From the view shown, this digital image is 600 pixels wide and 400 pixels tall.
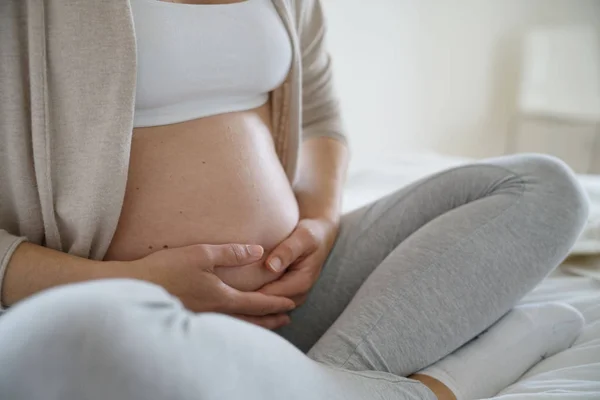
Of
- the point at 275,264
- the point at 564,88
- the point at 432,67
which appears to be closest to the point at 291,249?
the point at 275,264

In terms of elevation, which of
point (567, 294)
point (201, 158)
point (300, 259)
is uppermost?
point (201, 158)

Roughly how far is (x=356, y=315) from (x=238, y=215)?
0.17 m

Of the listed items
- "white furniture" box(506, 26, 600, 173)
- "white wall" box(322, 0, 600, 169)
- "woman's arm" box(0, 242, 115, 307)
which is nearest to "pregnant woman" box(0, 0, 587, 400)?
"woman's arm" box(0, 242, 115, 307)

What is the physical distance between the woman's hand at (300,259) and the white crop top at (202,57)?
0.57ft

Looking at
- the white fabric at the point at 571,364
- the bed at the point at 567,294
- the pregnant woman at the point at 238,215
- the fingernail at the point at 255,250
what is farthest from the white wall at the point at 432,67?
the fingernail at the point at 255,250

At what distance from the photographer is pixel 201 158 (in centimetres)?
68

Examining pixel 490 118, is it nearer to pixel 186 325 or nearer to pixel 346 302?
pixel 346 302

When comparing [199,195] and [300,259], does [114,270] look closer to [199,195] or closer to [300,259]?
[199,195]

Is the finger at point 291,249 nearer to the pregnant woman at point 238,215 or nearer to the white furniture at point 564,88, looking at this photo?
the pregnant woman at point 238,215

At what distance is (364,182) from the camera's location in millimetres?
1480

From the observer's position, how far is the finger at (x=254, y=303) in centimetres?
64

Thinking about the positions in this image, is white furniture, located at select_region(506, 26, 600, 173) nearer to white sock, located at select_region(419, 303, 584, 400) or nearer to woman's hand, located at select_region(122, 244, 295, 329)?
white sock, located at select_region(419, 303, 584, 400)

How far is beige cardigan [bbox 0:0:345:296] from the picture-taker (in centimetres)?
60

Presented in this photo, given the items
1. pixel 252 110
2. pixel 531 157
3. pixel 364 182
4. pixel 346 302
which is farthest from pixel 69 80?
pixel 364 182
